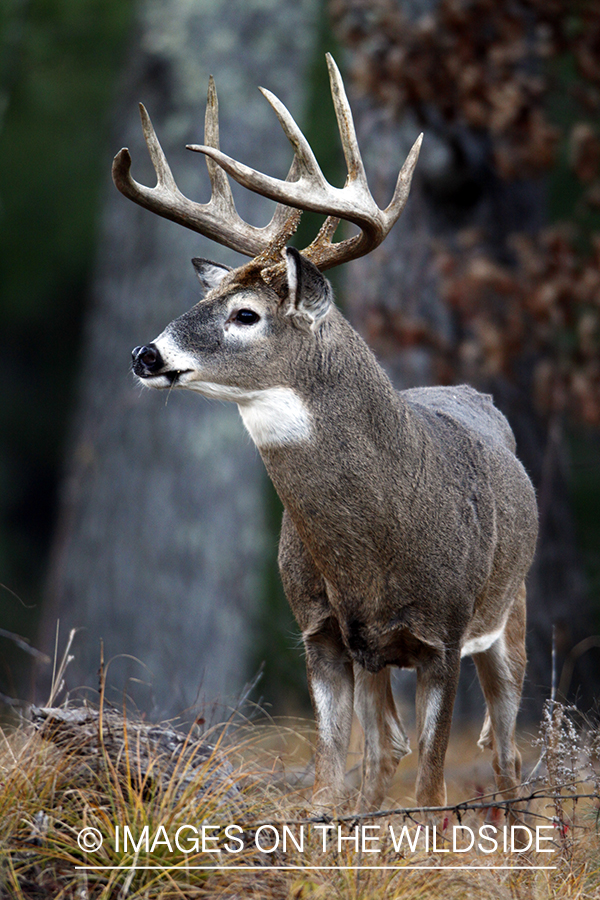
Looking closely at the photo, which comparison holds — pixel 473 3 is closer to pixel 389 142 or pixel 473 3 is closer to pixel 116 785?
pixel 389 142

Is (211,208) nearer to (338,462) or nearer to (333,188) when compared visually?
(333,188)

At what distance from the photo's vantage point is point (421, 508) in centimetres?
395

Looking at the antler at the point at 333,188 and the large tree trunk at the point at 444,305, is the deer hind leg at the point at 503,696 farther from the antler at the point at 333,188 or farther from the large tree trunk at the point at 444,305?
the large tree trunk at the point at 444,305

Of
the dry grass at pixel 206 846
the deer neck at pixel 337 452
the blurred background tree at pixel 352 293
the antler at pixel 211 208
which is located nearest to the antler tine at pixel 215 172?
the antler at pixel 211 208

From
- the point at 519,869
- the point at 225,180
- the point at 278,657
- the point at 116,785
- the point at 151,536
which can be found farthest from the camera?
the point at 151,536

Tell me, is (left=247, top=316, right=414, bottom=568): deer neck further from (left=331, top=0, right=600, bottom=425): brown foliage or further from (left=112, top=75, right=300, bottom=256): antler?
(left=331, top=0, right=600, bottom=425): brown foliage

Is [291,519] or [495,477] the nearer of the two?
[291,519]

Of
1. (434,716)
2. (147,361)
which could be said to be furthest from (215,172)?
(434,716)

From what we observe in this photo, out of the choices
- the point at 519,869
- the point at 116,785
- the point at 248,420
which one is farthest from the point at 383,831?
the point at 248,420

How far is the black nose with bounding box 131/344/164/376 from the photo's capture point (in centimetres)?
391

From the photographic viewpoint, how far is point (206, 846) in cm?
328

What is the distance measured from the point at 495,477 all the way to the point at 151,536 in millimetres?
5594

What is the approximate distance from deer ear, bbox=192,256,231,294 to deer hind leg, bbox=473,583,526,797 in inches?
71.6

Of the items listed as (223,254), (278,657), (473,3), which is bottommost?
(278,657)
